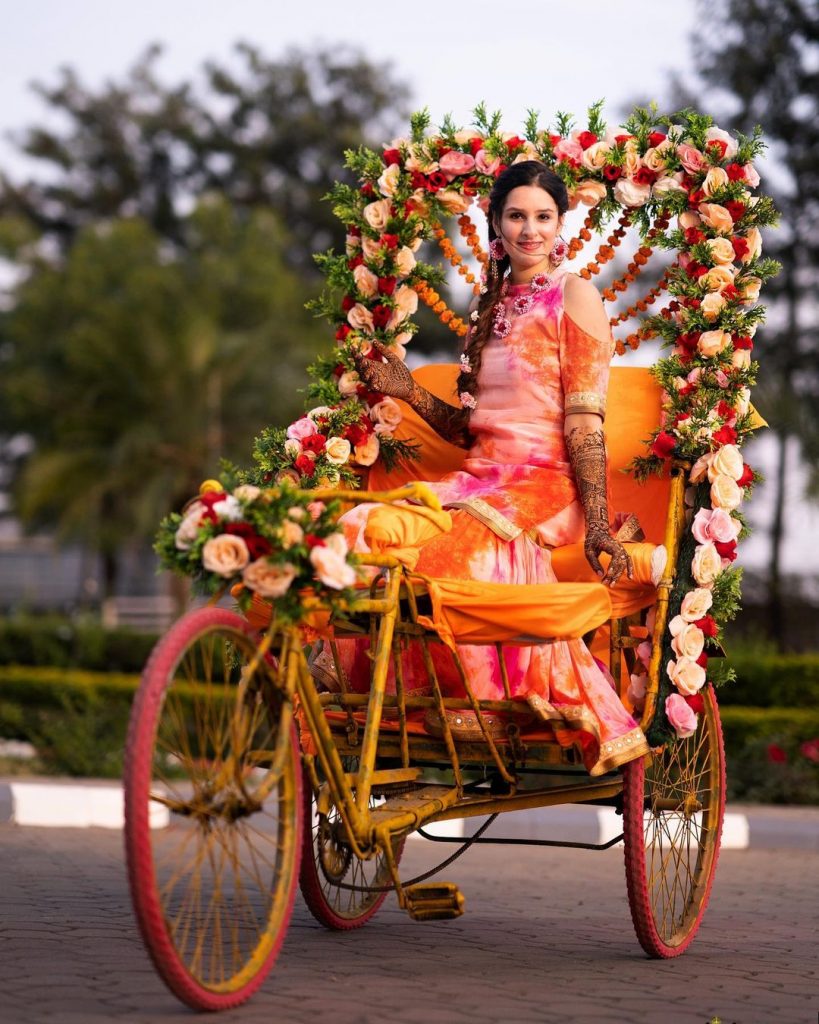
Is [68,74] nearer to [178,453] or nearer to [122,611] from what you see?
[122,611]

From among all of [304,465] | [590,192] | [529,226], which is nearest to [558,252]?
[529,226]

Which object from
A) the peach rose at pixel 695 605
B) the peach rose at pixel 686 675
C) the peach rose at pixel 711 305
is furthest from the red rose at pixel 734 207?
the peach rose at pixel 686 675

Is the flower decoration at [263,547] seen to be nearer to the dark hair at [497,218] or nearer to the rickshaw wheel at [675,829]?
Result: the rickshaw wheel at [675,829]

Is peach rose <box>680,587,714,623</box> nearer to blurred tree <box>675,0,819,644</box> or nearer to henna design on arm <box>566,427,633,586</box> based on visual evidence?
henna design on arm <box>566,427,633,586</box>

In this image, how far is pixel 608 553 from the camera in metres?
5.38

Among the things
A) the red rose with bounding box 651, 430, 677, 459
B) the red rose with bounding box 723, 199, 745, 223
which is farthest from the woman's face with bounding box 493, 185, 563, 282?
the red rose with bounding box 651, 430, 677, 459

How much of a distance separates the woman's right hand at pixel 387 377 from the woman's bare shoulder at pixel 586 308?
650 mm

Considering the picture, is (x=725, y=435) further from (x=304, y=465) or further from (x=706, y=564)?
(x=304, y=465)

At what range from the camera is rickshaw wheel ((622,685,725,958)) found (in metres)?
5.22

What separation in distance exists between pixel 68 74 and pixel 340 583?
43613 mm

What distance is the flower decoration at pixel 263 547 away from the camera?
4156mm

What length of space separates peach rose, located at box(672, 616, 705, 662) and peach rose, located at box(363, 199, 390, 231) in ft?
6.32

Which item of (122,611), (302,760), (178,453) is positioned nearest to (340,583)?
(302,760)

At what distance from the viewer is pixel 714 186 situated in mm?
5863
